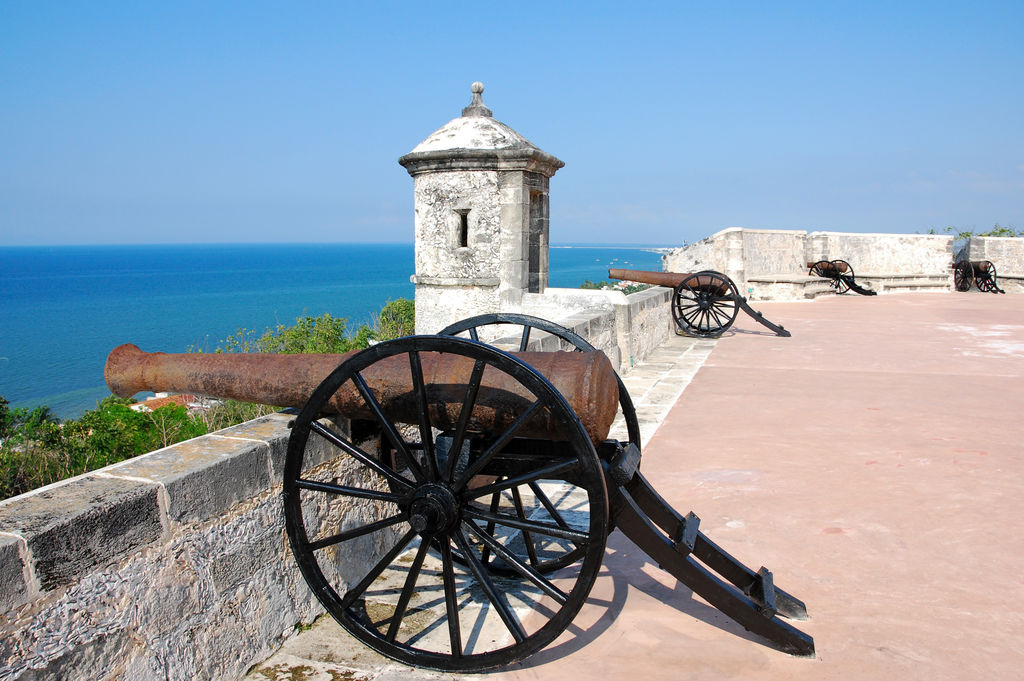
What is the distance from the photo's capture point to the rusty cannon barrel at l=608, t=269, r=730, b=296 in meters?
11.3

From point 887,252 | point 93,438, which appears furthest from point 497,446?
point 887,252

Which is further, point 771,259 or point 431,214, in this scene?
point 771,259

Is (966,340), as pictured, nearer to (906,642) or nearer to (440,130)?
(440,130)

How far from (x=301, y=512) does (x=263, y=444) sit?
30cm

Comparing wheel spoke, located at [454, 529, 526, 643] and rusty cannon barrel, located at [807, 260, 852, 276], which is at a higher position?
rusty cannon barrel, located at [807, 260, 852, 276]

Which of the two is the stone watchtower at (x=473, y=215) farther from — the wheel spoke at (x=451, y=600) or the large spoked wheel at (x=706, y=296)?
the wheel spoke at (x=451, y=600)

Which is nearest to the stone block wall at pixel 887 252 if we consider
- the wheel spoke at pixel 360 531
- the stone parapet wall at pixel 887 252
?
the stone parapet wall at pixel 887 252

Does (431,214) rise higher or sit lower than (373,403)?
higher

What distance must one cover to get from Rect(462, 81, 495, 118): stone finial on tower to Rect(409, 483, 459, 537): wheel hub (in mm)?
7813

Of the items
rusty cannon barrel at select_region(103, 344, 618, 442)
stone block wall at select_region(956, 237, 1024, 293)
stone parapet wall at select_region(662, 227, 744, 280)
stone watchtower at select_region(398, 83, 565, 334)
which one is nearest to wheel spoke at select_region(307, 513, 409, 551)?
rusty cannon barrel at select_region(103, 344, 618, 442)

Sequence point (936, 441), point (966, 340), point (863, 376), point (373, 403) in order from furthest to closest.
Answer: point (966, 340) < point (863, 376) < point (936, 441) < point (373, 403)

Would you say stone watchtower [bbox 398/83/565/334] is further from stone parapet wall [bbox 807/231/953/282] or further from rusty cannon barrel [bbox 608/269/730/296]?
stone parapet wall [bbox 807/231/953/282]

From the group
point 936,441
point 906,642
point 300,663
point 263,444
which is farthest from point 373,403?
point 936,441

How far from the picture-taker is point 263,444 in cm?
292
